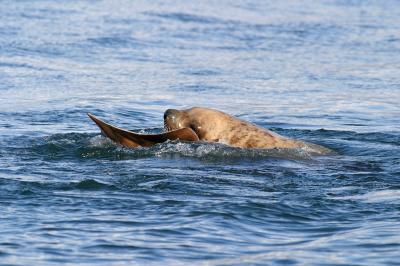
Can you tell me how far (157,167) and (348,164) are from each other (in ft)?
5.54

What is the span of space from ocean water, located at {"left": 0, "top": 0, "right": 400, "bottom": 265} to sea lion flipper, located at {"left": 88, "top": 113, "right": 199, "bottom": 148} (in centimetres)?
10

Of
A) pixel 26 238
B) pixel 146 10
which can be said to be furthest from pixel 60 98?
pixel 146 10

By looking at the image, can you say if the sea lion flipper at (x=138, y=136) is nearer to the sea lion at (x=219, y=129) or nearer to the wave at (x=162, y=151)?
the wave at (x=162, y=151)

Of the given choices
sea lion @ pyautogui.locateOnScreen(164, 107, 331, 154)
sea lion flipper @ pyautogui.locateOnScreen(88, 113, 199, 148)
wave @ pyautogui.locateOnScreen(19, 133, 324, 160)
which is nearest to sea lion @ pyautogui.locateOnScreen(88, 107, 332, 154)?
sea lion @ pyautogui.locateOnScreen(164, 107, 331, 154)

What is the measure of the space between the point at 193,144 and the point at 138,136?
0.55 metres

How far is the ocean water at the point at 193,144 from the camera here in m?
6.63

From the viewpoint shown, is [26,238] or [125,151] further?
[125,151]

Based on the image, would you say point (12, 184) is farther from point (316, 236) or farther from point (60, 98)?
point (60, 98)

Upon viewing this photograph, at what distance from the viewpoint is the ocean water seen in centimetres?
663

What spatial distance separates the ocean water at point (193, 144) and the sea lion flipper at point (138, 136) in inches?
3.7

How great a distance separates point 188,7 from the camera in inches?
1005

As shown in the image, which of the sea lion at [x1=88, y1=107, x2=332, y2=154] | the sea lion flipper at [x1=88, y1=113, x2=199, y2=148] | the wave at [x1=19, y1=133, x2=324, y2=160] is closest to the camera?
the sea lion flipper at [x1=88, y1=113, x2=199, y2=148]

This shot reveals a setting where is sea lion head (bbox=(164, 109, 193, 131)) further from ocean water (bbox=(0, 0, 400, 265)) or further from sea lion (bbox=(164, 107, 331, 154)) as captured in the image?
ocean water (bbox=(0, 0, 400, 265))

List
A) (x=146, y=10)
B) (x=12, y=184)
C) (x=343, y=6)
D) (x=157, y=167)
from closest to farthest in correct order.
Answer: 1. (x=12, y=184)
2. (x=157, y=167)
3. (x=146, y=10)
4. (x=343, y=6)
